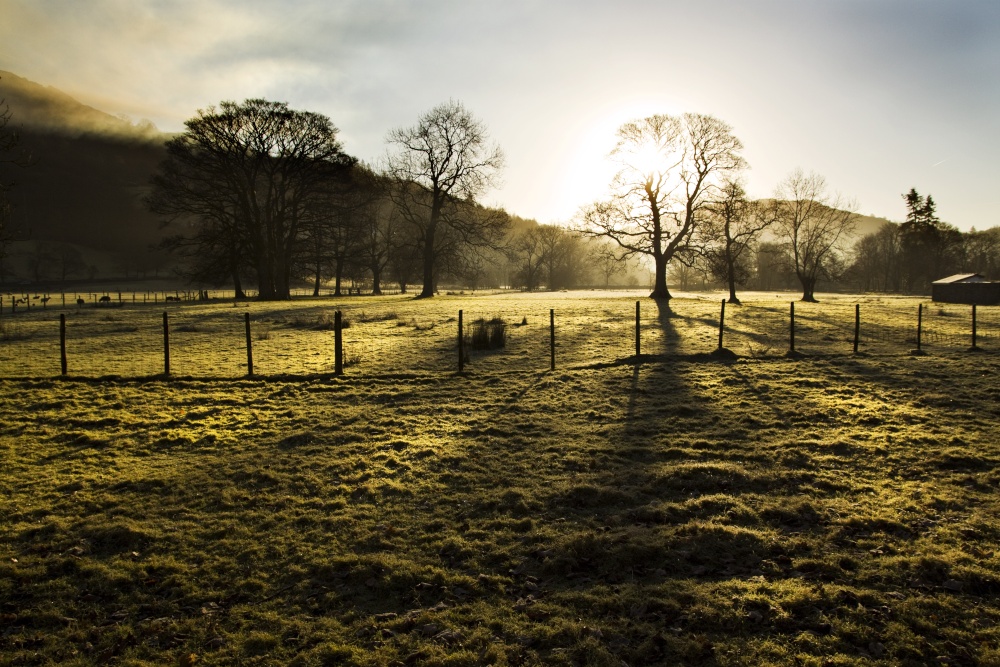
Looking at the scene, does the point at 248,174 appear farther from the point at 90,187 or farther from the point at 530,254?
the point at 90,187

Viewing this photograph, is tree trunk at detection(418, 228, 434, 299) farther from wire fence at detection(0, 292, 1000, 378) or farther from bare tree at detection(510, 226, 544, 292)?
bare tree at detection(510, 226, 544, 292)

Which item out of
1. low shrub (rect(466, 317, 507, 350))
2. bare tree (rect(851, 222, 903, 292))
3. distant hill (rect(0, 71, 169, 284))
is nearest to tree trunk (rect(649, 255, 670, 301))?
low shrub (rect(466, 317, 507, 350))

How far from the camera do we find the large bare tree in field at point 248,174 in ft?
136

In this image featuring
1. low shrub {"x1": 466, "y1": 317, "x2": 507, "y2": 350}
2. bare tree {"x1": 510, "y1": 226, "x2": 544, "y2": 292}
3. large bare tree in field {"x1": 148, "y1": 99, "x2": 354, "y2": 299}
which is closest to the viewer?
low shrub {"x1": 466, "y1": 317, "x2": 507, "y2": 350}

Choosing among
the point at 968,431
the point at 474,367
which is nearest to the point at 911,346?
the point at 968,431

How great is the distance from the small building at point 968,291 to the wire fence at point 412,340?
2239 cm

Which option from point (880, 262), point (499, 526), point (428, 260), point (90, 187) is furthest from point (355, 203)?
point (90, 187)

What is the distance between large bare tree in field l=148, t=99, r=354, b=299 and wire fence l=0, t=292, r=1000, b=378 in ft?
45.6

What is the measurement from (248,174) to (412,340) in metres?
29.9

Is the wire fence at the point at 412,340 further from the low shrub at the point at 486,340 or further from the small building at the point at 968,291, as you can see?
the small building at the point at 968,291

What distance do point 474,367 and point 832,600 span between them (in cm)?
1181

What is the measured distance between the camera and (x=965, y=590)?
485cm

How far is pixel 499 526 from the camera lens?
6301mm

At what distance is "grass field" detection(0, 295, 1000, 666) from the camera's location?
429 cm
